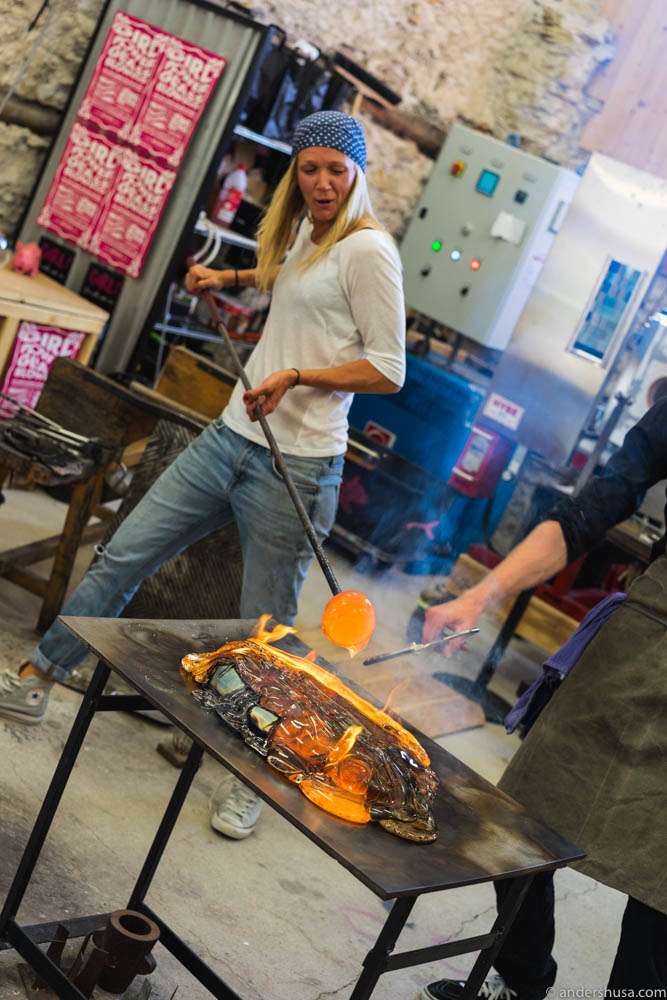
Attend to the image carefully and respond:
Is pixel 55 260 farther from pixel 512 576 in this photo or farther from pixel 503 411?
pixel 512 576

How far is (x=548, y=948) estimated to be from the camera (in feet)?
10.1

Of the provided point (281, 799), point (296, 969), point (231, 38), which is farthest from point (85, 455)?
point (231, 38)

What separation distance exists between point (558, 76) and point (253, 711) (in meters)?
8.07

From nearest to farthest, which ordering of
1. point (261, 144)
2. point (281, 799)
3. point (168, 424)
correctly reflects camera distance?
point (281, 799), point (168, 424), point (261, 144)

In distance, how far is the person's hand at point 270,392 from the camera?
10.6 ft

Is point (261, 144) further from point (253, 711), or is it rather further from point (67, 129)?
point (253, 711)

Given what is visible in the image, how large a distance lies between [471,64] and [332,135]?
6331mm

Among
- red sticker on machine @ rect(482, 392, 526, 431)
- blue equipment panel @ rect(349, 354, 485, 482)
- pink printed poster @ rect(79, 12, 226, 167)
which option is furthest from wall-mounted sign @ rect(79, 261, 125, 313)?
red sticker on machine @ rect(482, 392, 526, 431)

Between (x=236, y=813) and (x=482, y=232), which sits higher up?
(x=482, y=232)

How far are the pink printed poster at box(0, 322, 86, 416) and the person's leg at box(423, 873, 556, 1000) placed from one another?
3.55 meters

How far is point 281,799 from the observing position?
2.12 meters

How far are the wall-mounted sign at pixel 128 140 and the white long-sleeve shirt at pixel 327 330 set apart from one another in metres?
3.02

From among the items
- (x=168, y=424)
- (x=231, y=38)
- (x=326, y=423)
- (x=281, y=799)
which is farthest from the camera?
(x=231, y=38)

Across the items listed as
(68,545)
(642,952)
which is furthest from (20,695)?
(642,952)
